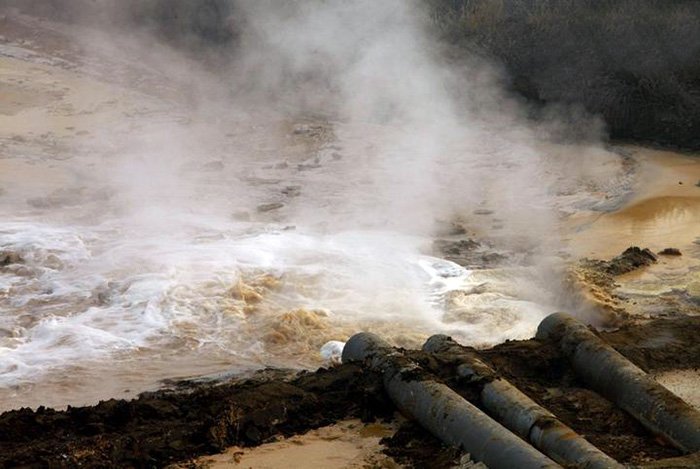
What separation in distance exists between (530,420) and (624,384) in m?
0.95

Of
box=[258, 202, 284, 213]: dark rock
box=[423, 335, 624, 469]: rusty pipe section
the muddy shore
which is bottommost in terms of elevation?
the muddy shore

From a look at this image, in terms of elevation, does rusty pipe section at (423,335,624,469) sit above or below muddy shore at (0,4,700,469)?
above

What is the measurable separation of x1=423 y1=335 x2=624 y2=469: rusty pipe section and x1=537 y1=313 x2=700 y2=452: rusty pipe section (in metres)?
0.66

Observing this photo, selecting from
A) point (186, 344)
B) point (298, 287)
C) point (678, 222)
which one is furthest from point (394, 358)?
point (678, 222)

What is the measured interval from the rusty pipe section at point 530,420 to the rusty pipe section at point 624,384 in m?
0.66

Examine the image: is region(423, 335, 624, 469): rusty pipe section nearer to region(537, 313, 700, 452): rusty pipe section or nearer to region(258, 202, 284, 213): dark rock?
region(537, 313, 700, 452): rusty pipe section

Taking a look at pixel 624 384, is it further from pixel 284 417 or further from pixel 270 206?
pixel 270 206

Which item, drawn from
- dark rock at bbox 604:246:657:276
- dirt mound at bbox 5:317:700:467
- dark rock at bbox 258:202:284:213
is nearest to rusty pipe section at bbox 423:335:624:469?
dirt mound at bbox 5:317:700:467

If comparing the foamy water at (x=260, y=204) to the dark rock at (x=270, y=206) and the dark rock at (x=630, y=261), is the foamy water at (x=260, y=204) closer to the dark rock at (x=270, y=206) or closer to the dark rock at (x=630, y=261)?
the dark rock at (x=270, y=206)

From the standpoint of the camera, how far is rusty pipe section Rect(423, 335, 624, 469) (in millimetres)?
4766

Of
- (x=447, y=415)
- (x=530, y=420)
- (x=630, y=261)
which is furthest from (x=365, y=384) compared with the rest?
(x=630, y=261)

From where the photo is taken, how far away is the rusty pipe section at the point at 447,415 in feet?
15.5

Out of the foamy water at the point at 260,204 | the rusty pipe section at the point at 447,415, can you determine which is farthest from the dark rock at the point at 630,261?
the rusty pipe section at the point at 447,415

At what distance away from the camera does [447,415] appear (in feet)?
17.0
